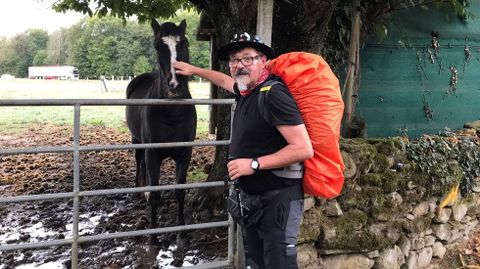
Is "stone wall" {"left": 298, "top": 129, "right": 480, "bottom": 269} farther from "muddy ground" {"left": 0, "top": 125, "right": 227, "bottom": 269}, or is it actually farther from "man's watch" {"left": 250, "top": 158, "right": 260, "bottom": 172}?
"man's watch" {"left": 250, "top": 158, "right": 260, "bottom": 172}

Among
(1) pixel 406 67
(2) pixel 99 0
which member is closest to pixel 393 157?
(1) pixel 406 67

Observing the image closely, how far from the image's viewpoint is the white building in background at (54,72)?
54344mm

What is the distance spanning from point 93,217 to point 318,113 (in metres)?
3.89

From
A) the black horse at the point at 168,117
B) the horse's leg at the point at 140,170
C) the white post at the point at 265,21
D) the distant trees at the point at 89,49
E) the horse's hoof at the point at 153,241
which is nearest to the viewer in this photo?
the white post at the point at 265,21

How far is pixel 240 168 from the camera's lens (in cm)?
257

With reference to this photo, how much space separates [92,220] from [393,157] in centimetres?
353

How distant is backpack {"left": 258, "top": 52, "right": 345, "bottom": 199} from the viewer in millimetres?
2580

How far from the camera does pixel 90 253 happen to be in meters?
4.43

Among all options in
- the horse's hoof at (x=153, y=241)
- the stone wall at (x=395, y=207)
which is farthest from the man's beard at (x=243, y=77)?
the horse's hoof at (x=153, y=241)

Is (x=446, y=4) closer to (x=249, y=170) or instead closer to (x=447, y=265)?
(x=447, y=265)

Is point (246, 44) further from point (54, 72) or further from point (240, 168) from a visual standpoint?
point (54, 72)

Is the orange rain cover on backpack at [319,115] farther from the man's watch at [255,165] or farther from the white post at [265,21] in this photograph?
the white post at [265,21]

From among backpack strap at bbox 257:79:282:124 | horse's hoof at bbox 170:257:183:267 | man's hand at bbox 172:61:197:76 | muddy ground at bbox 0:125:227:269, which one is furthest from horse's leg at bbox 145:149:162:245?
backpack strap at bbox 257:79:282:124

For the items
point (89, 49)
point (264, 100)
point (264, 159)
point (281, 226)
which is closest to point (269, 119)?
point (264, 100)
